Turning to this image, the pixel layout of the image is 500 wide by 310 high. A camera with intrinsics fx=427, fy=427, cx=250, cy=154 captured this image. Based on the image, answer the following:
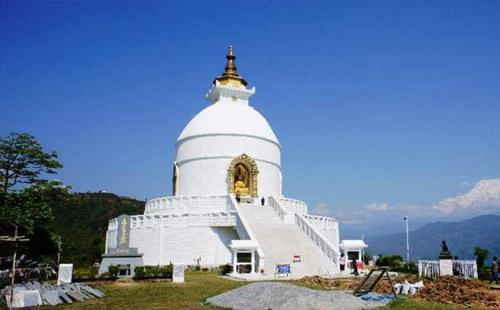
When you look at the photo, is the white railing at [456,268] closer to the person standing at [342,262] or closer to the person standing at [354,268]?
the person standing at [354,268]

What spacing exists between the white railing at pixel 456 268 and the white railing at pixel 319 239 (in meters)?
4.43

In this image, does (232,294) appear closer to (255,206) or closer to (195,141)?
(255,206)

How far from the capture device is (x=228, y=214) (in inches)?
1048

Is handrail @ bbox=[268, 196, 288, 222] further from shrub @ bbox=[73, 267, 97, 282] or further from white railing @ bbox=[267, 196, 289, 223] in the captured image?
shrub @ bbox=[73, 267, 97, 282]

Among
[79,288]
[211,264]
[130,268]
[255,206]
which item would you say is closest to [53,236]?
[130,268]

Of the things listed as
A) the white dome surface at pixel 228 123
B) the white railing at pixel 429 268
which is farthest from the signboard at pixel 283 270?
the white dome surface at pixel 228 123

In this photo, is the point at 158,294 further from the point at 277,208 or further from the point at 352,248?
the point at 277,208

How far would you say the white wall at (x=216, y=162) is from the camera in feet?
109

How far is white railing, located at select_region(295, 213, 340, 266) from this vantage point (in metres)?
23.5

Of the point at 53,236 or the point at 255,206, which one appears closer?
the point at 53,236

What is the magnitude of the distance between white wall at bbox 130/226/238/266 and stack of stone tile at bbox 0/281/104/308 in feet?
38.8

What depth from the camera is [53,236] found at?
24.4 metres

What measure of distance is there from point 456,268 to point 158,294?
→ 49.8 ft

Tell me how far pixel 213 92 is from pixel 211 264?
1911 centimetres
